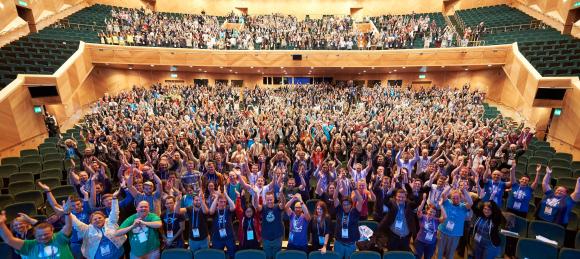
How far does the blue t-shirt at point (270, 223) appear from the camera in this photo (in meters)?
3.47

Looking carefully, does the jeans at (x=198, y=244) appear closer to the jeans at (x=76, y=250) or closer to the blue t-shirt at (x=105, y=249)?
the blue t-shirt at (x=105, y=249)

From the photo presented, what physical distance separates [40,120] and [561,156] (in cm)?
1475

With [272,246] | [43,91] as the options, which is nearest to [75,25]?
[43,91]

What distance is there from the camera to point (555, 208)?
12.8 ft

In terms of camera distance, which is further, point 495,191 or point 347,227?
point 495,191

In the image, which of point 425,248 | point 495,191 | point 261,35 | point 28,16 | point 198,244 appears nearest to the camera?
point 198,244

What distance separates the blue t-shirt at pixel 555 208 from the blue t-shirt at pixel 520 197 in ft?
0.54

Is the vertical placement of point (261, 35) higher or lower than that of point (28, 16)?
lower

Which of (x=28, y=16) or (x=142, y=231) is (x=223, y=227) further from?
(x=28, y=16)

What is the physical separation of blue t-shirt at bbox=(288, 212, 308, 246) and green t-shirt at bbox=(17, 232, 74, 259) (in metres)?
2.28

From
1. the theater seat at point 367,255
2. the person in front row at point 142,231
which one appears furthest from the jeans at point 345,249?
the person in front row at point 142,231

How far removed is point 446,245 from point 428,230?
42 cm

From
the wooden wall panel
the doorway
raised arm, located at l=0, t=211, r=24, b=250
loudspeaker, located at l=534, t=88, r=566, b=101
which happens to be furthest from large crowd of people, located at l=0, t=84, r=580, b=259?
the wooden wall panel

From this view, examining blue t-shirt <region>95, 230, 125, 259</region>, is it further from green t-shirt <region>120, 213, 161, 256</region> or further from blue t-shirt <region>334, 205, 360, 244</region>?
blue t-shirt <region>334, 205, 360, 244</region>
